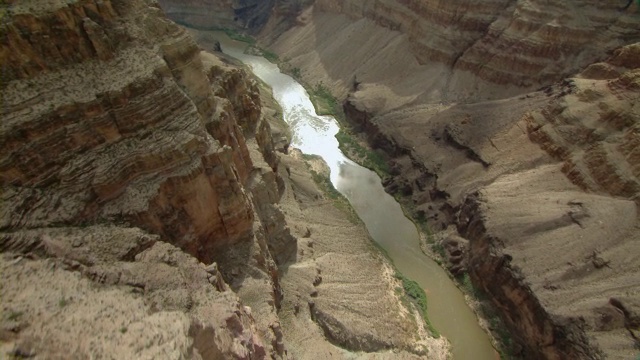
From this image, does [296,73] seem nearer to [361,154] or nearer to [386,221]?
[361,154]

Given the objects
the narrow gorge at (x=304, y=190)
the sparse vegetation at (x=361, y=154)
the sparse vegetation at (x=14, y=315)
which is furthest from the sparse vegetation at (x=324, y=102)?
the sparse vegetation at (x=14, y=315)

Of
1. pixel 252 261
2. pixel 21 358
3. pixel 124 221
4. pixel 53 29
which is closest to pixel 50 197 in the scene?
pixel 124 221

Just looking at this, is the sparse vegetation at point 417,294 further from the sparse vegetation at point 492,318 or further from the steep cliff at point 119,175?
the steep cliff at point 119,175

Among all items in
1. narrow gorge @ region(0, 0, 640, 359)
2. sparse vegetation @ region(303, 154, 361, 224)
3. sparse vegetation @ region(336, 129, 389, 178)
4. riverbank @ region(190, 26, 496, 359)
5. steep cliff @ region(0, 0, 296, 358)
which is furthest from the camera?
sparse vegetation @ region(336, 129, 389, 178)

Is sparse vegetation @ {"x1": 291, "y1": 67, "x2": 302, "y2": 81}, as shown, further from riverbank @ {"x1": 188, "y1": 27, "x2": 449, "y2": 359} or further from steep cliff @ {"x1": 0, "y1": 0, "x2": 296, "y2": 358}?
steep cliff @ {"x1": 0, "y1": 0, "x2": 296, "y2": 358}

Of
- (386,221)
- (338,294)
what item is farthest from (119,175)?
(386,221)

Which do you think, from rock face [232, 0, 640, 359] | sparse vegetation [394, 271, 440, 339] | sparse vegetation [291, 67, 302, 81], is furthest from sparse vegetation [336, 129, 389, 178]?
sparse vegetation [291, 67, 302, 81]
